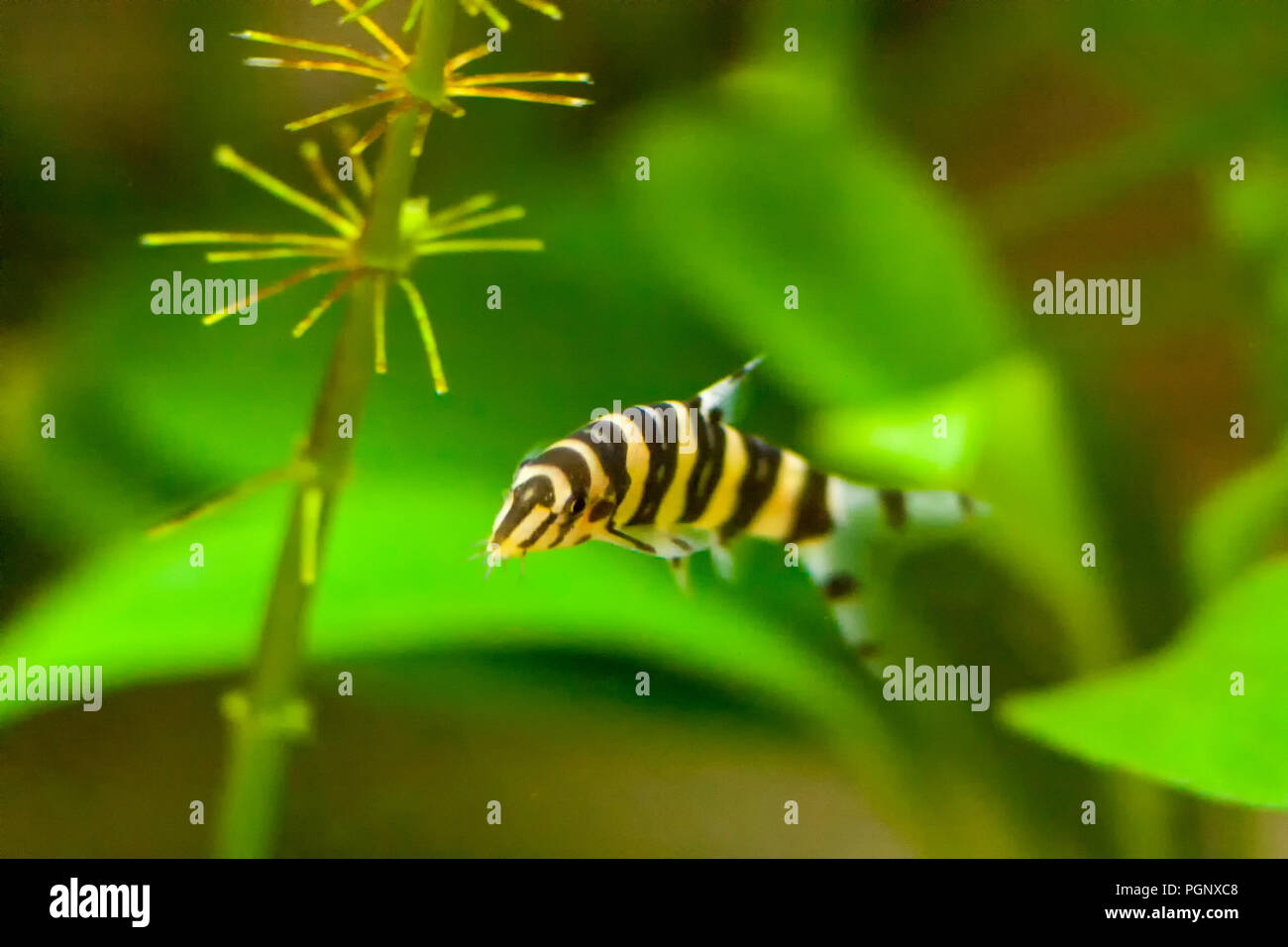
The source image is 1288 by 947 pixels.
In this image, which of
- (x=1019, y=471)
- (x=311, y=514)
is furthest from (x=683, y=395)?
(x=311, y=514)

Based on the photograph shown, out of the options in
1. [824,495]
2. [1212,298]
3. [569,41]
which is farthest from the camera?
[569,41]

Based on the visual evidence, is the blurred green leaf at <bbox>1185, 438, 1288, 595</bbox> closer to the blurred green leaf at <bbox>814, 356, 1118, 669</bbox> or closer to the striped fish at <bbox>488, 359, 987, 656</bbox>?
the blurred green leaf at <bbox>814, 356, 1118, 669</bbox>

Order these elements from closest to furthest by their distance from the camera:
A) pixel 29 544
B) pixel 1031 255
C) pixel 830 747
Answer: pixel 830 747 < pixel 29 544 < pixel 1031 255

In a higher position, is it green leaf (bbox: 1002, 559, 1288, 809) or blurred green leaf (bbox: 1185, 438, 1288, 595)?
blurred green leaf (bbox: 1185, 438, 1288, 595)

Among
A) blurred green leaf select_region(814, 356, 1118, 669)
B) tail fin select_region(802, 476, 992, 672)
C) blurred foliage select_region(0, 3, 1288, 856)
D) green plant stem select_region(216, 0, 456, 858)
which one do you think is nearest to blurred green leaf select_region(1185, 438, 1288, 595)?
blurred foliage select_region(0, 3, 1288, 856)

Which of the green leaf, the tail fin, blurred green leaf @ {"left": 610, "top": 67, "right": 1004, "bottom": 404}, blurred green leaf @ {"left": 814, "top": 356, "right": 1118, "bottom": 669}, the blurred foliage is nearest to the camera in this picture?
the tail fin
